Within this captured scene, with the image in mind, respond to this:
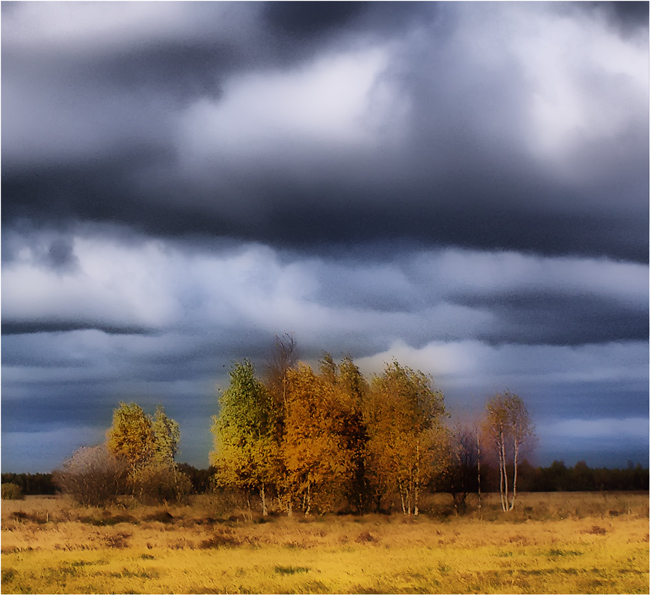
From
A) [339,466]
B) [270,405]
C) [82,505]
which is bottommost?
[82,505]

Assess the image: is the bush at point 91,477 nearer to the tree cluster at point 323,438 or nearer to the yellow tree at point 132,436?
the yellow tree at point 132,436

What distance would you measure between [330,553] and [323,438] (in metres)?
15.4

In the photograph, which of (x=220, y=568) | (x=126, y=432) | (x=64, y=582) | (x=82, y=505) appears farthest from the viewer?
(x=126, y=432)

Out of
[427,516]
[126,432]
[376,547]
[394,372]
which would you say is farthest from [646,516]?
[126,432]

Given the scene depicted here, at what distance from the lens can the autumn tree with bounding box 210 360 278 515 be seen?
50.0m

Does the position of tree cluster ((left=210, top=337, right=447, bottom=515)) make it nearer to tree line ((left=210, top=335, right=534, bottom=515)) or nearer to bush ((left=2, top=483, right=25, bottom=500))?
tree line ((left=210, top=335, right=534, bottom=515))

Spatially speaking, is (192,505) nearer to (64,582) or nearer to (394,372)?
(394,372)

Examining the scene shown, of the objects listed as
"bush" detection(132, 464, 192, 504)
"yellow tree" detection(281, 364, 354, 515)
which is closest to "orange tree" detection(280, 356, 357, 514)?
"yellow tree" detection(281, 364, 354, 515)

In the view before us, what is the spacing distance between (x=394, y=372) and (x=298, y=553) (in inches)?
871

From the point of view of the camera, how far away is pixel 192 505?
61750mm

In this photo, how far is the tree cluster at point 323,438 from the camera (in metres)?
48.0

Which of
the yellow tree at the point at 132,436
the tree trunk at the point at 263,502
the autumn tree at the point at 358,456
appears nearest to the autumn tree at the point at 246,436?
the tree trunk at the point at 263,502

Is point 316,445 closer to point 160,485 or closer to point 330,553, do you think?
point 330,553

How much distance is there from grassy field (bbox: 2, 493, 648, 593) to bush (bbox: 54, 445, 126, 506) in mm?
9301
